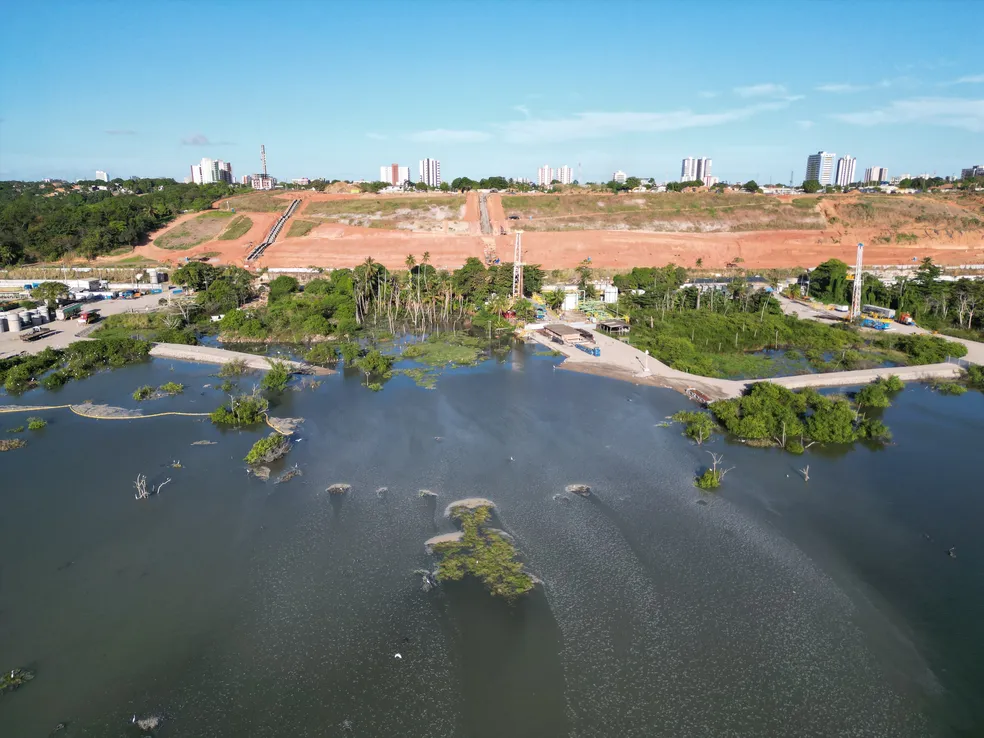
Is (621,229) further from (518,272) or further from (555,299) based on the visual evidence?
(555,299)

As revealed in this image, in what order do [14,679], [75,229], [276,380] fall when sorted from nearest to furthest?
1. [14,679]
2. [276,380]
3. [75,229]

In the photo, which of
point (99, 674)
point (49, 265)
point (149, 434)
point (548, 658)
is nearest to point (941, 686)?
point (548, 658)

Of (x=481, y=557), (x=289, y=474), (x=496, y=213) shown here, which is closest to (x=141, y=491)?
(x=289, y=474)

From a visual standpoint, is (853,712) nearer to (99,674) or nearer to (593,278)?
(99,674)

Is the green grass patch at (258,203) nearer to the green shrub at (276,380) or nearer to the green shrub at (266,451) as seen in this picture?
the green shrub at (276,380)

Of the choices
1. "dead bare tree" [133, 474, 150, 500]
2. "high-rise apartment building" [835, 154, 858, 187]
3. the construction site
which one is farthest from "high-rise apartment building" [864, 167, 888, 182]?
"dead bare tree" [133, 474, 150, 500]
